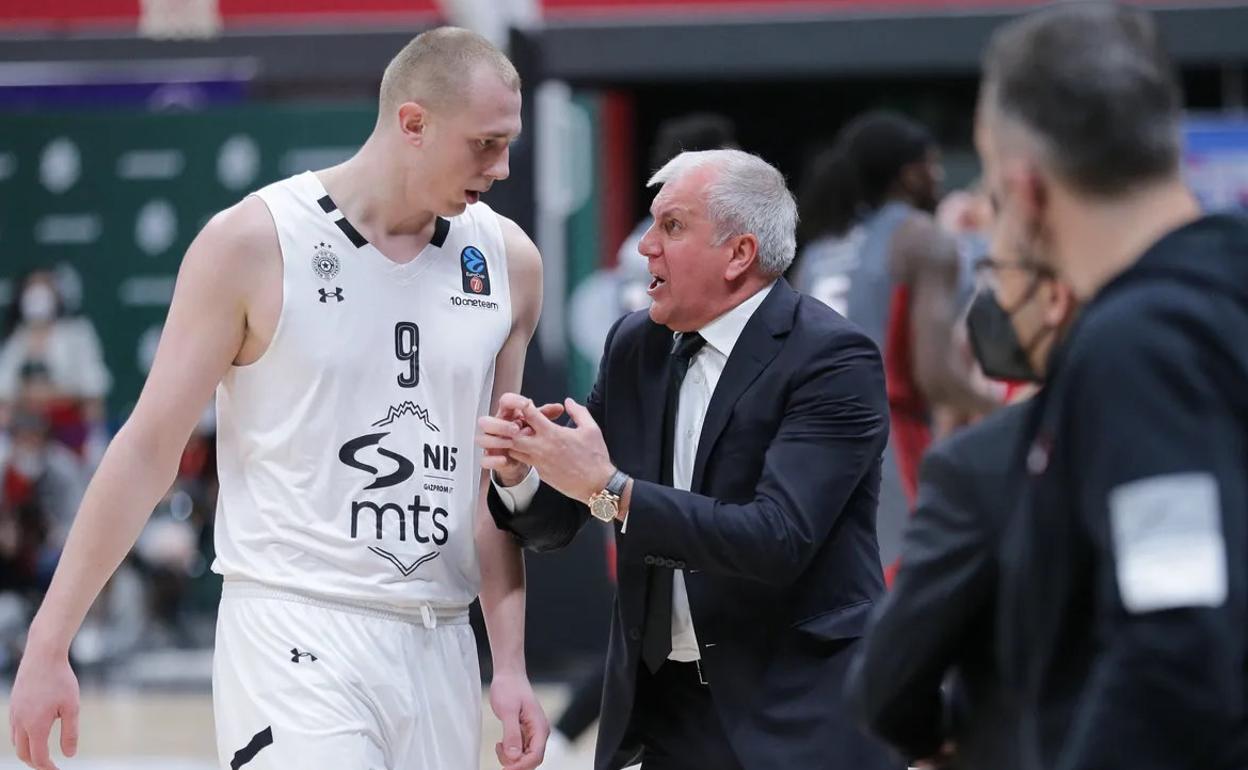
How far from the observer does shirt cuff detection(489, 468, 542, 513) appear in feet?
11.6

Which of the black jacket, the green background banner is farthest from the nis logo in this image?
the green background banner

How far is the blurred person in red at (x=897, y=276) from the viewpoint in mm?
5695

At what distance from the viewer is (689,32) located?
11.8m

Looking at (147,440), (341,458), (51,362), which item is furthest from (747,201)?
(51,362)

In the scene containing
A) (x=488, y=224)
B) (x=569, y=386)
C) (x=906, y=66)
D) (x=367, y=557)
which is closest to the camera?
(x=367, y=557)

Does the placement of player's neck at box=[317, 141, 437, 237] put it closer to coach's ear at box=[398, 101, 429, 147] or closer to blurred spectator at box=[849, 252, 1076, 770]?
coach's ear at box=[398, 101, 429, 147]

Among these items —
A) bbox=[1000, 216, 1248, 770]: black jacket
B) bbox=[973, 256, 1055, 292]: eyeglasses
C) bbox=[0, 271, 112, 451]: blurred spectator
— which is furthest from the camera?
bbox=[0, 271, 112, 451]: blurred spectator

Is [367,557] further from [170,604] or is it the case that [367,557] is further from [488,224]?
[170,604]

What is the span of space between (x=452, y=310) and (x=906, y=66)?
8.46 m

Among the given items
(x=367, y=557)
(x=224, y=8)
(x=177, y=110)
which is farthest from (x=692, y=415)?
(x=224, y=8)

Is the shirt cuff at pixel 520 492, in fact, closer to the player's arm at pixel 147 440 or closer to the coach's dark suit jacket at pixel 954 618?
the player's arm at pixel 147 440

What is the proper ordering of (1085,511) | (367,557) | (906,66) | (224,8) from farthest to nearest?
(224,8) < (906,66) < (367,557) < (1085,511)

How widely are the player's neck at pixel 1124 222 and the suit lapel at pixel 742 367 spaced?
5.00ft

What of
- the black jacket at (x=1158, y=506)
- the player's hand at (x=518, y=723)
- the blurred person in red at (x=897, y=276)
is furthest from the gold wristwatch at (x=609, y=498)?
the blurred person in red at (x=897, y=276)
